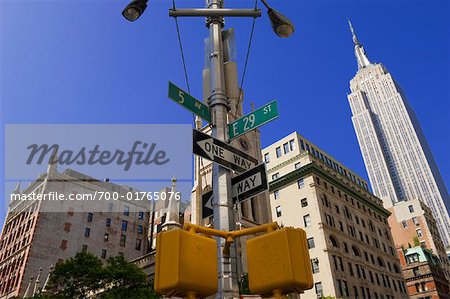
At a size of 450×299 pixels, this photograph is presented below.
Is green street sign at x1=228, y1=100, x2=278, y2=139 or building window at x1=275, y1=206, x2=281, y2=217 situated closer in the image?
green street sign at x1=228, y1=100, x2=278, y2=139

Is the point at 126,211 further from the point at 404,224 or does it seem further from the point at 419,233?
the point at 419,233

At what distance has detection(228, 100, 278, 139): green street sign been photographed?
6.81 metres

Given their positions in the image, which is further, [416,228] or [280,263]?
[416,228]

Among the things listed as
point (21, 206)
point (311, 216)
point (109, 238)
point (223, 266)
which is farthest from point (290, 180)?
point (223, 266)

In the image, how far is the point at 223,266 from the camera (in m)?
5.00

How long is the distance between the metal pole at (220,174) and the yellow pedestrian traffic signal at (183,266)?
3.37 ft

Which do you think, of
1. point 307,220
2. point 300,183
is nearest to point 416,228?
point 300,183

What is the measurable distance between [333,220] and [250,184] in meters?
55.9

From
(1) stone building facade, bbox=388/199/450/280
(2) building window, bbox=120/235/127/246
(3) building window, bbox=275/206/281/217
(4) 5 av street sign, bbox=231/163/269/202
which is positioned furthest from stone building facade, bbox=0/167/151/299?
Answer: (1) stone building facade, bbox=388/199/450/280

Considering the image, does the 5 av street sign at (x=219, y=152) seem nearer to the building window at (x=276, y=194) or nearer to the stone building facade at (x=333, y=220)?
the stone building facade at (x=333, y=220)

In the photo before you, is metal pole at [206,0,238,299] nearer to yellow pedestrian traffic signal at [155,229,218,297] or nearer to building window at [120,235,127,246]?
yellow pedestrian traffic signal at [155,229,218,297]

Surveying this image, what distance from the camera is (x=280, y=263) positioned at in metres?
3.80

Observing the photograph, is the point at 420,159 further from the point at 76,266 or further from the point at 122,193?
the point at 76,266

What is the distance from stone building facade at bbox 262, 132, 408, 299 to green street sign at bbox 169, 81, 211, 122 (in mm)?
48410
